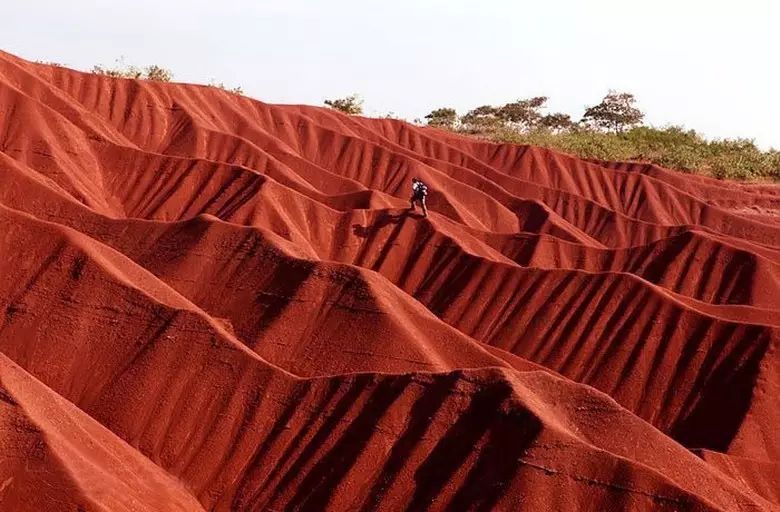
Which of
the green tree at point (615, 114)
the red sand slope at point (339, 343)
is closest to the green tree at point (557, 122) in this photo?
the green tree at point (615, 114)

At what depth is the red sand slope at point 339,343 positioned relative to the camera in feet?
55.4

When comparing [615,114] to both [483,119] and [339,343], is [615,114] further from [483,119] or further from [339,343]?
[339,343]

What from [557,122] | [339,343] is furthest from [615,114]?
[339,343]

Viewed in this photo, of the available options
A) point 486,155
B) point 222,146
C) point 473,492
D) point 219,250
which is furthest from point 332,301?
point 486,155

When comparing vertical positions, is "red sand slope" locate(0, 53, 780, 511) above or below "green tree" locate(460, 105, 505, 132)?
below

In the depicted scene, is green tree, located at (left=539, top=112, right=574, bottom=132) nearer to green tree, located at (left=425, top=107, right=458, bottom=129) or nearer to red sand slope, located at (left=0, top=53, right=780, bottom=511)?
green tree, located at (left=425, top=107, right=458, bottom=129)

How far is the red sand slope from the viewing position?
1688cm

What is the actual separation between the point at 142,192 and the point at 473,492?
29.9 m

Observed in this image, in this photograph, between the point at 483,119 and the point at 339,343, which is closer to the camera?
the point at 339,343

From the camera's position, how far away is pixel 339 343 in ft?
83.6

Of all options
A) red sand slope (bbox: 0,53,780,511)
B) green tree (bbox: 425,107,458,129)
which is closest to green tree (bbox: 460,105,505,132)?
green tree (bbox: 425,107,458,129)

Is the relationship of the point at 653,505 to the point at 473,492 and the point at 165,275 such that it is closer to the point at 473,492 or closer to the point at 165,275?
the point at 473,492

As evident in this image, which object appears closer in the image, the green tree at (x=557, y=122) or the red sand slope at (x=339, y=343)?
the red sand slope at (x=339, y=343)

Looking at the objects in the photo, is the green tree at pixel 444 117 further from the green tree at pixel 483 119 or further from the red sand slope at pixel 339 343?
the red sand slope at pixel 339 343
